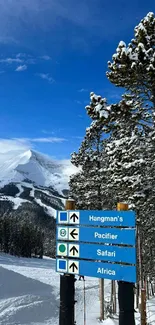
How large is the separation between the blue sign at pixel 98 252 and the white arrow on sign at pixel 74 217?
1.96 ft

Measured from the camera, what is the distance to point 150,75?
1099cm

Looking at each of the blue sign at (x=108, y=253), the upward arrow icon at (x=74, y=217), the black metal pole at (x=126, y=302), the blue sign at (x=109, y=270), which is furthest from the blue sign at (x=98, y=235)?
the black metal pole at (x=126, y=302)

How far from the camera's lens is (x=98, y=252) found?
25.0 ft

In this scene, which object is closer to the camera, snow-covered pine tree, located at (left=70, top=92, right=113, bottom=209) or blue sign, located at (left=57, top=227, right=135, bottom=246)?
blue sign, located at (left=57, top=227, right=135, bottom=246)

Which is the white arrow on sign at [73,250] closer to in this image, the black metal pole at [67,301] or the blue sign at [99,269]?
the blue sign at [99,269]

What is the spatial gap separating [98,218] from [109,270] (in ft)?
4.13

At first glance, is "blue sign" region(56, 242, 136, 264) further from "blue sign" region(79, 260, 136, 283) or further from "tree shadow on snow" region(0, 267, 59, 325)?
"tree shadow on snow" region(0, 267, 59, 325)

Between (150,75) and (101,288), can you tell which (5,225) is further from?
(150,75)

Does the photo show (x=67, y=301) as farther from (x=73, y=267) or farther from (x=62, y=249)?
(x=62, y=249)

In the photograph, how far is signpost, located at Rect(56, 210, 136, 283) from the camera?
7.18 meters

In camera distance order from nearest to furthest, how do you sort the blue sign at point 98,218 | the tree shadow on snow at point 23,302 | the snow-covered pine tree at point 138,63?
1. the blue sign at point 98,218
2. the snow-covered pine tree at point 138,63
3. the tree shadow on snow at point 23,302

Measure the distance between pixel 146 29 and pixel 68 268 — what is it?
28.4ft

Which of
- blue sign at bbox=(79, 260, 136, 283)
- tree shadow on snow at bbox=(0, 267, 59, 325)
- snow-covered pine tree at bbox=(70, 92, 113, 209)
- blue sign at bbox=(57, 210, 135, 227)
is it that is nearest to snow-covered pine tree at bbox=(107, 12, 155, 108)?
blue sign at bbox=(57, 210, 135, 227)

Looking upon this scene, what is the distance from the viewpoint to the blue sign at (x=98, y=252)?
7120 millimetres
